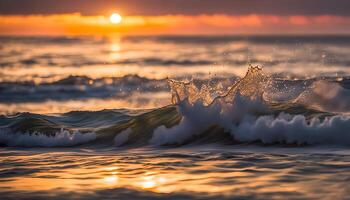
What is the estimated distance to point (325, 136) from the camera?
37.0 feet

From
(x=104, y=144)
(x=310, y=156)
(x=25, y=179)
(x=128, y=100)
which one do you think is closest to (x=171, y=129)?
(x=104, y=144)

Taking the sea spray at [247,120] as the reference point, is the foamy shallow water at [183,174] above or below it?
below

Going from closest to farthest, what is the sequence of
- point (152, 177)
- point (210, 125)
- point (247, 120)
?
point (152, 177), point (247, 120), point (210, 125)

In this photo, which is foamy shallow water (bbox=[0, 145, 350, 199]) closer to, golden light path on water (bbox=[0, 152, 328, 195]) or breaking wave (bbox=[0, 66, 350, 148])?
golden light path on water (bbox=[0, 152, 328, 195])

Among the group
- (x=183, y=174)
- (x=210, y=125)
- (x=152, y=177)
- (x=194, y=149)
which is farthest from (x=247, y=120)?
(x=152, y=177)

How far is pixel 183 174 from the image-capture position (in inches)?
350

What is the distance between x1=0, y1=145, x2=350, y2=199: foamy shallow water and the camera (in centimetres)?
775

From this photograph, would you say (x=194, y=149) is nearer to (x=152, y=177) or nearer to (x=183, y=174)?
(x=183, y=174)

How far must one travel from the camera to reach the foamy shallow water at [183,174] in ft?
25.4

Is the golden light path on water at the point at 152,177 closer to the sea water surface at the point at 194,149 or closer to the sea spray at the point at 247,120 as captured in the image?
the sea water surface at the point at 194,149

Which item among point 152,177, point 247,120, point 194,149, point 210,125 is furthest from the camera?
point 210,125

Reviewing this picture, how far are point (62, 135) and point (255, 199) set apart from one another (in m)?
7.08

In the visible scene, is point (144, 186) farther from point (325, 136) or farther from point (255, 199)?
point (325, 136)

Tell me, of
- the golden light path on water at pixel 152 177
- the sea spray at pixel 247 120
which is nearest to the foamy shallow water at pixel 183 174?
the golden light path on water at pixel 152 177
